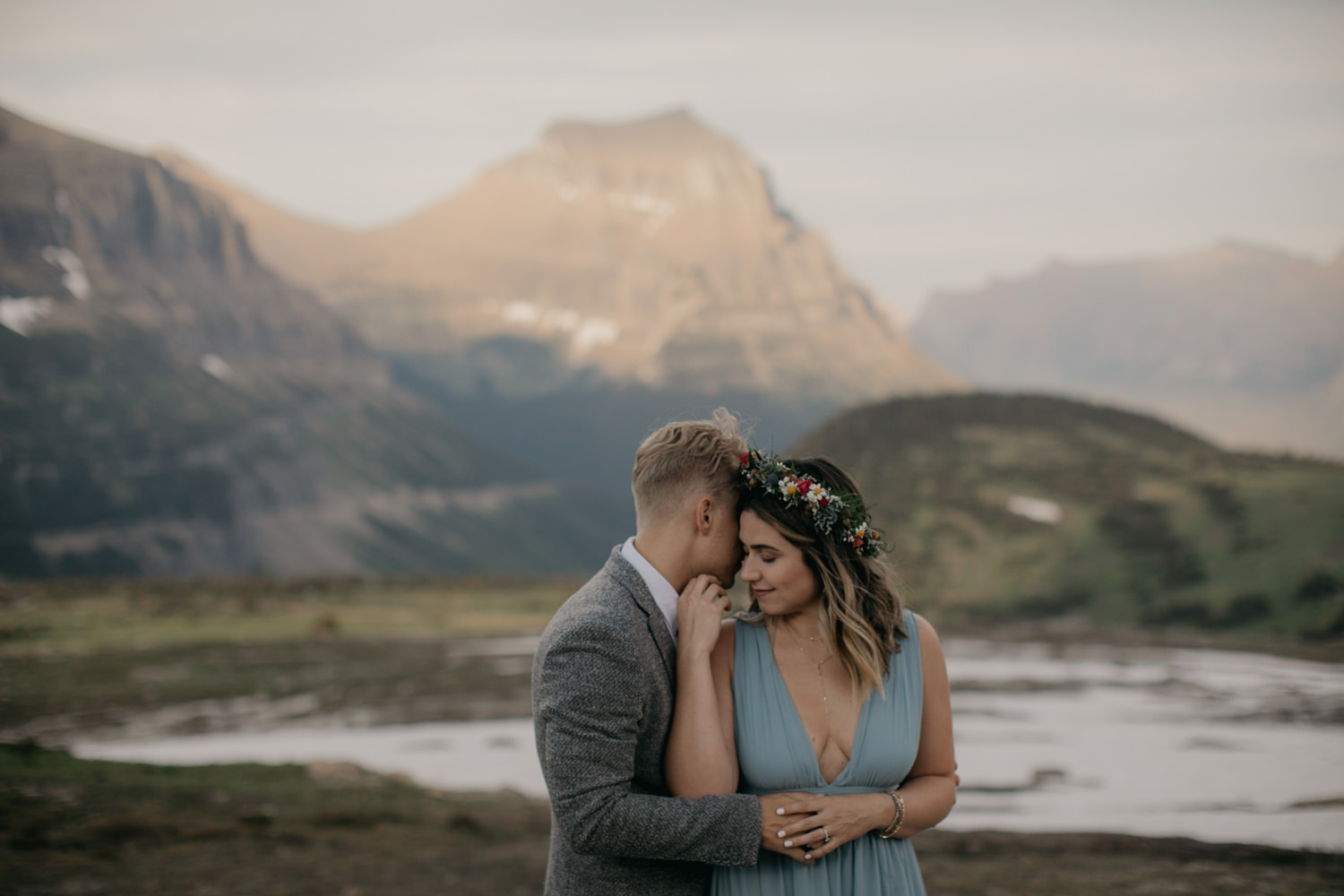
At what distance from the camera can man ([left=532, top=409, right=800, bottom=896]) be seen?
3.81 meters

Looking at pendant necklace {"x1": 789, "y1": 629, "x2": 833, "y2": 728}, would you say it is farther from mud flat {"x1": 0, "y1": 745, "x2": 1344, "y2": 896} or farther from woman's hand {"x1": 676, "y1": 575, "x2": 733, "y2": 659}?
mud flat {"x1": 0, "y1": 745, "x2": 1344, "y2": 896}

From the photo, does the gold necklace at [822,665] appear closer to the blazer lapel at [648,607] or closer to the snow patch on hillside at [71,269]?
the blazer lapel at [648,607]

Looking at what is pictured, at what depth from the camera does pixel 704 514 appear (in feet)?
14.0

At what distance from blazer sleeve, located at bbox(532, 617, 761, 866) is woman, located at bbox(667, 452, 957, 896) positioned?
202mm

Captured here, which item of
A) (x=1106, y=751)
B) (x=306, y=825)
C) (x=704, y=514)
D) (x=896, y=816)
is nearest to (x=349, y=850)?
(x=306, y=825)

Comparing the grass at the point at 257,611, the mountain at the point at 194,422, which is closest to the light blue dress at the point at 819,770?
the grass at the point at 257,611

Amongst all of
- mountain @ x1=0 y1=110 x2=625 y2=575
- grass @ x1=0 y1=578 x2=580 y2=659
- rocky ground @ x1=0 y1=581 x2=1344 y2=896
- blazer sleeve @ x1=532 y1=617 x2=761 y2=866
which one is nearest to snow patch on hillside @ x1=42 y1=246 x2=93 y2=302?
mountain @ x1=0 y1=110 x2=625 y2=575

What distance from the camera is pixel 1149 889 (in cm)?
1114

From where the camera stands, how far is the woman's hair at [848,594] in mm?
4273

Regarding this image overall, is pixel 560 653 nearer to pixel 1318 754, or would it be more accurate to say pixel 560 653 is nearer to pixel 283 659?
pixel 1318 754

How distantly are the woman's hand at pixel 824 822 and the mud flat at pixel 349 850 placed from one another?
26.1 feet

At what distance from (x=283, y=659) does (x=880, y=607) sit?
35.2m

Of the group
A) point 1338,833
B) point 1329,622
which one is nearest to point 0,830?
point 1338,833

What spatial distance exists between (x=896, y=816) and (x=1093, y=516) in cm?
5509
